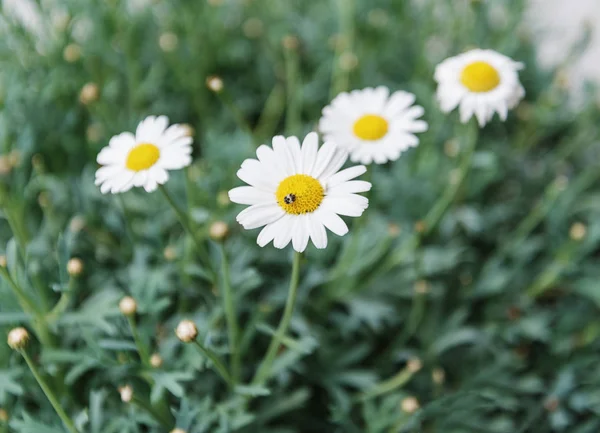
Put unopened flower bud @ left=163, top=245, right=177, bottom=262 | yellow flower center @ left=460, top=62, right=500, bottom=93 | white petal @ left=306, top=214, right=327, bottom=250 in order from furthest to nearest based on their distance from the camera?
unopened flower bud @ left=163, top=245, right=177, bottom=262 → yellow flower center @ left=460, top=62, right=500, bottom=93 → white petal @ left=306, top=214, right=327, bottom=250

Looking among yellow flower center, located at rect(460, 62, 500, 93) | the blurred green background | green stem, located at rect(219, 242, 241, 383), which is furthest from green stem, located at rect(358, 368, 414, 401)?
yellow flower center, located at rect(460, 62, 500, 93)

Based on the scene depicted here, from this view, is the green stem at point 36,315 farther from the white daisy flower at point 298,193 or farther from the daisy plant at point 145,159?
the white daisy flower at point 298,193

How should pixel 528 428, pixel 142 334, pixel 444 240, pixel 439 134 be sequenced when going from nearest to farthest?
pixel 142 334 → pixel 528 428 → pixel 444 240 → pixel 439 134

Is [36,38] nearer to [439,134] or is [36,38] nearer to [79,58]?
[79,58]

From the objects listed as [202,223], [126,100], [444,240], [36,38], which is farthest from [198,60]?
[444,240]

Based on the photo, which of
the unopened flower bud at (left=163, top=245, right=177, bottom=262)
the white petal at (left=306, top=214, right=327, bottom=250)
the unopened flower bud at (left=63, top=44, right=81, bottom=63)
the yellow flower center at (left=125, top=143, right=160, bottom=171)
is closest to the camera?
the white petal at (left=306, top=214, right=327, bottom=250)

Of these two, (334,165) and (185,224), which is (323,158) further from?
(185,224)

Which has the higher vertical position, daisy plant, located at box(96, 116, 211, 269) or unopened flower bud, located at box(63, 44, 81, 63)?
unopened flower bud, located at box(63, 44, 81, 63)

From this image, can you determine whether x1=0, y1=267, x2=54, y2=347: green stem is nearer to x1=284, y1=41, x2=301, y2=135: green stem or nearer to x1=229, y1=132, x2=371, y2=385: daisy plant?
x1=229, y1=132, x2=371, y2=385: daisy plant
